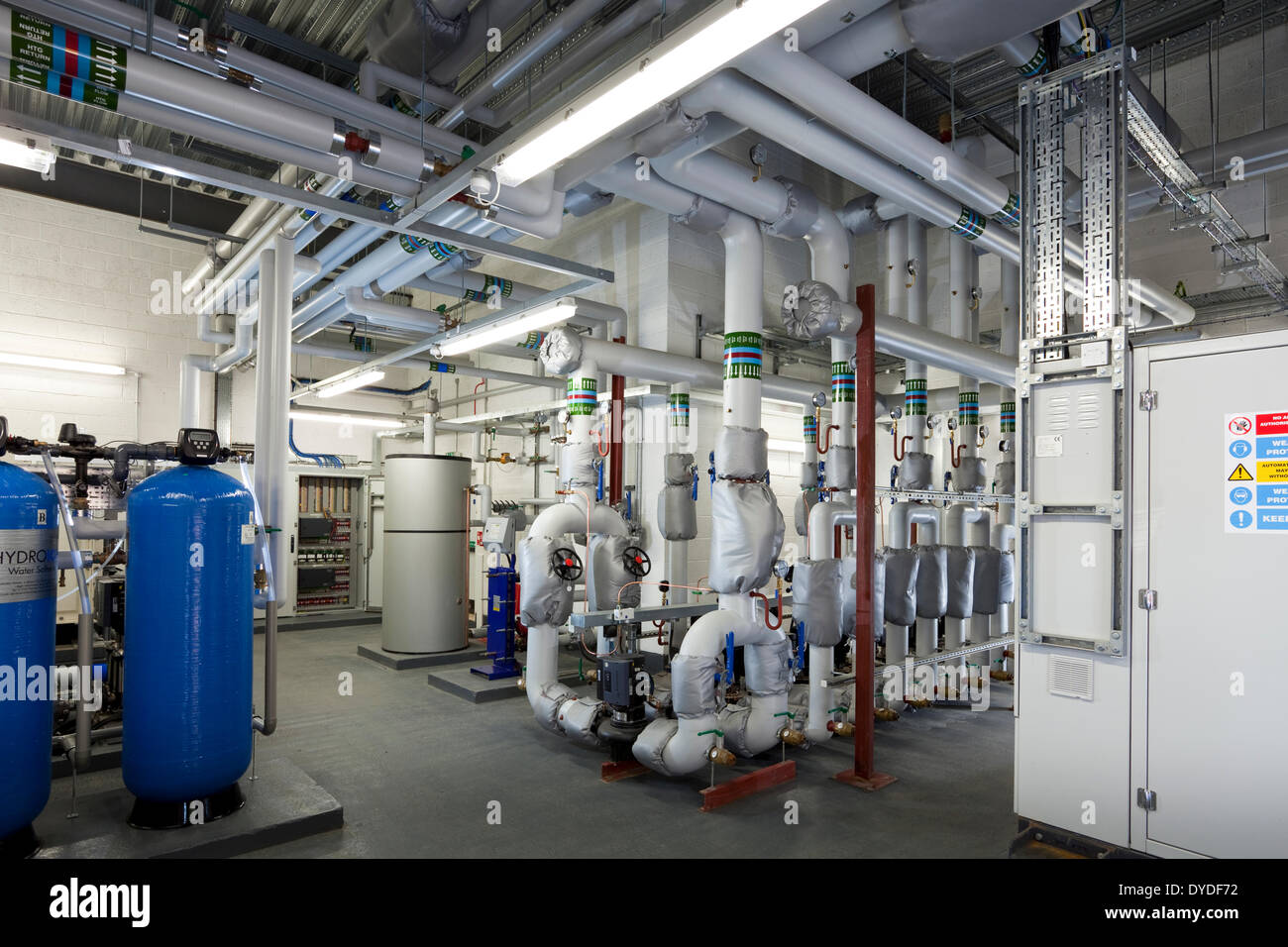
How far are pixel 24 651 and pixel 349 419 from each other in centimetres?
840

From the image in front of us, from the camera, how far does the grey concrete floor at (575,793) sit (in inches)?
139

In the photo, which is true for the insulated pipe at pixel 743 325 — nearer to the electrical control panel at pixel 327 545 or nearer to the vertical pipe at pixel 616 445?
the vertical pipe at pixel 616 445

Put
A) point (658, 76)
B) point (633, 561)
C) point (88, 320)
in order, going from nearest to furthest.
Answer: point (658, 76)
point (633, 561)
point (88, 320)

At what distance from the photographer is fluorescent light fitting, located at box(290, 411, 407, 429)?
10422 mm

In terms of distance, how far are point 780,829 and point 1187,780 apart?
6.04 ft

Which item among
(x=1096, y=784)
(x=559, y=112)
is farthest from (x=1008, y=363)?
(x=559, y=112)

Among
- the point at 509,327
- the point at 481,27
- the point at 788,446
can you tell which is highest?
the point at 481,27

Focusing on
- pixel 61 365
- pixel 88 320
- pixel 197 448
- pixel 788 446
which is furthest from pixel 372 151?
pixel 88 320

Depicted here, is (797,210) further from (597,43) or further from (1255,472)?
(1255,472)

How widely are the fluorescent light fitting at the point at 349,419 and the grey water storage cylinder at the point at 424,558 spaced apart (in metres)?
3.23

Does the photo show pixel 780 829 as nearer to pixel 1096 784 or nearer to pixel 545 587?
pixel 1096 784

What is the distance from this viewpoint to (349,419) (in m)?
11.1

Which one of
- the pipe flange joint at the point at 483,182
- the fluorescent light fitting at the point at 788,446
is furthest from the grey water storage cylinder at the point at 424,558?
the pipe flange joint at the point at 483,182

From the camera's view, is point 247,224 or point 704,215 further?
point 247,224
